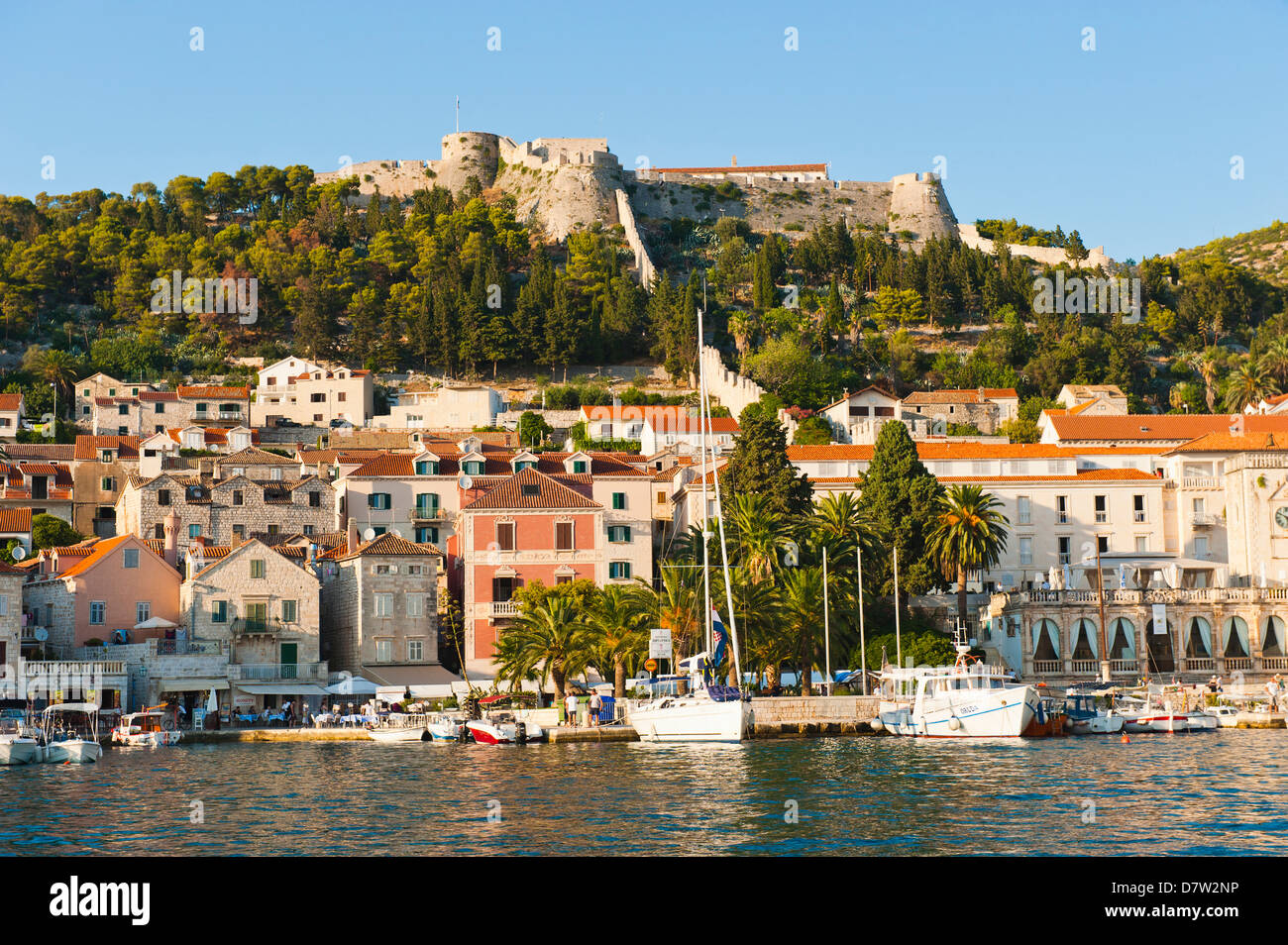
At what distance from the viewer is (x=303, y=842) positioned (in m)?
24.3

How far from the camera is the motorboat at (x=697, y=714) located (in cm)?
4500

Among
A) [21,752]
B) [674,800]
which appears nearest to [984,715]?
[674,800]

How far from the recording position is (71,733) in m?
48.1

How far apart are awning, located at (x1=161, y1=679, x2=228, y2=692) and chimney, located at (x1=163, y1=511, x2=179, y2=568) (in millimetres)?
7408

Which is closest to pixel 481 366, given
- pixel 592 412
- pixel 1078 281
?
pixel 592 412

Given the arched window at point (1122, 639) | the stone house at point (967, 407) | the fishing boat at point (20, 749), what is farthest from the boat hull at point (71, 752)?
the stone house at point (967, 407)

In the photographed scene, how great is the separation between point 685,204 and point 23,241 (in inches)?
2645

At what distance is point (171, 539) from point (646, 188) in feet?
351

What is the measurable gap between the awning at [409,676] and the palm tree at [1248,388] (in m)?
64.9

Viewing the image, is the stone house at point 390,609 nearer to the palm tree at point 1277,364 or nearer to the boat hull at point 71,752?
the boat hull at point 71,752

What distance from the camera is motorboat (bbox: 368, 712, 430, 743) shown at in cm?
4962

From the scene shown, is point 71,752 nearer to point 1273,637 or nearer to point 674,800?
point 674,800
